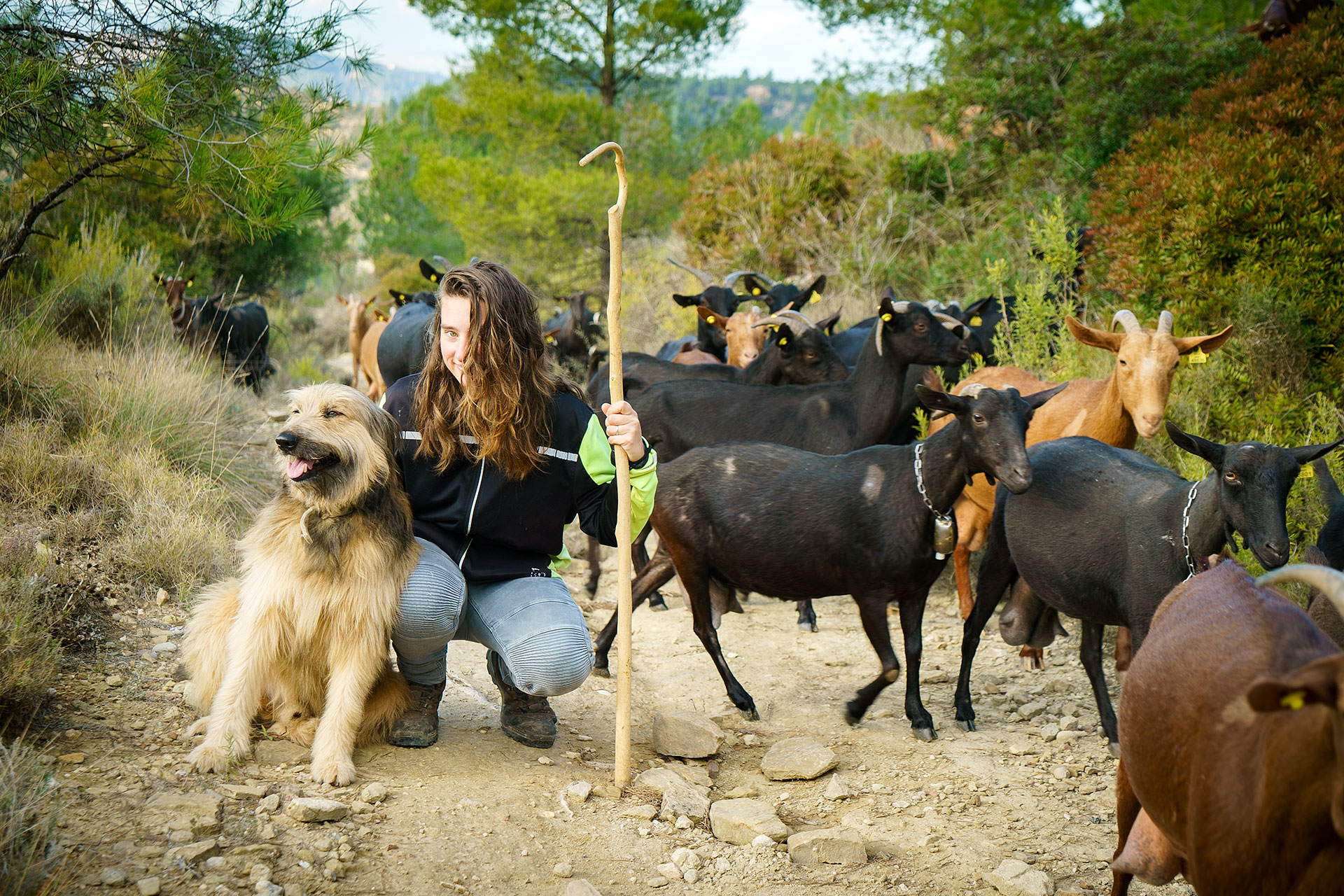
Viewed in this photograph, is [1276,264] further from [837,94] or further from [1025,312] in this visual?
[837,94]

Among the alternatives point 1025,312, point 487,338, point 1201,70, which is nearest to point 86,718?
point 487,338

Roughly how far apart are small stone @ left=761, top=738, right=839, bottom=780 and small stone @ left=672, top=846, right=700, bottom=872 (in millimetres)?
915

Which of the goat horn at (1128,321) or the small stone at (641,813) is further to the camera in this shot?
the goat horn at (1128,321)

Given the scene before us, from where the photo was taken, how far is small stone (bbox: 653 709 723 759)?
4.75m

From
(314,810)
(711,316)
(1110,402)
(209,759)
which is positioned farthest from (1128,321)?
(209,759)

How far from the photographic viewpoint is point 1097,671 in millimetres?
5352

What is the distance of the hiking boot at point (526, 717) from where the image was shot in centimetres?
450

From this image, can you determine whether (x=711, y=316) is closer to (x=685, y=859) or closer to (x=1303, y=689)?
(x=685, y=859)

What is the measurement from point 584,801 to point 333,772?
3.25ft

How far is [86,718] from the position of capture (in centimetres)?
409

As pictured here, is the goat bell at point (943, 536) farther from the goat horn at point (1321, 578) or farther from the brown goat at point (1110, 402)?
the goat horn at point (1321, 578)

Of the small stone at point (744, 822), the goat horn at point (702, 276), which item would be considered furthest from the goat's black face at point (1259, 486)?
the goat horn at point (702, 276)

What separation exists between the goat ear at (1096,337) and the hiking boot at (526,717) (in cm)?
389

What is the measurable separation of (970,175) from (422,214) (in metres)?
16.1
